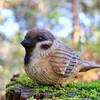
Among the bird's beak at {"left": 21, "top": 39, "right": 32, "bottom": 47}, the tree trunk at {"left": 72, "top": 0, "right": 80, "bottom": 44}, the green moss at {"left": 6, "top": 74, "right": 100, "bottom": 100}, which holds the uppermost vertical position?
the tree trunk at {"left": 72, "top": 0, "right": 80, "bottom": 44}

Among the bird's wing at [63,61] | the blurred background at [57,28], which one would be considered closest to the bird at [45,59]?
the bird's wing at [63,61]

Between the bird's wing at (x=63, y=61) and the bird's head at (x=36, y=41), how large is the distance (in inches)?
3.5

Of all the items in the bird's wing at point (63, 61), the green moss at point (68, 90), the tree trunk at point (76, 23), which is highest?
the tree trunk at point (76, 23)

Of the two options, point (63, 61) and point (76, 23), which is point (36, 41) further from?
point (76, 23)

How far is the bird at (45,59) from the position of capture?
2.38 meters

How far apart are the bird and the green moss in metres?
0.07

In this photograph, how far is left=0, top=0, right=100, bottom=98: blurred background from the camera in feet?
19.1

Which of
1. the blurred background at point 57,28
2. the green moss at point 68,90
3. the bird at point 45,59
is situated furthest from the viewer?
the blurred background at point 57,28

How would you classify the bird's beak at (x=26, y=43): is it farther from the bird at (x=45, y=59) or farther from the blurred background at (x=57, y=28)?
the blurred background at (x=57, y=28)

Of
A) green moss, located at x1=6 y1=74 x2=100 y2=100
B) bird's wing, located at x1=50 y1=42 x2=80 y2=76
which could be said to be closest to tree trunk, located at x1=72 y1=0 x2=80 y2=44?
green moss, located at x1=6 y1=74 x2=100 y2=100

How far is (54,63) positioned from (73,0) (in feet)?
14.3

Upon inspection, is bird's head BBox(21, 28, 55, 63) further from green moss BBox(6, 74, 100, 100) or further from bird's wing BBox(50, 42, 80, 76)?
green moss BBox(6, 74, 100, 100)

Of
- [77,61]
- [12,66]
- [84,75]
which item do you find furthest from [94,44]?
[77,61]

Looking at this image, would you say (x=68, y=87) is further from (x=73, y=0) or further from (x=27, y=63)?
(x=73, y=0)
